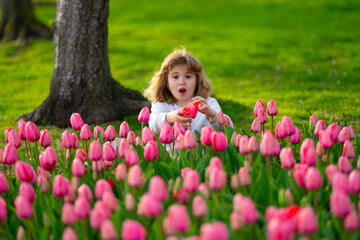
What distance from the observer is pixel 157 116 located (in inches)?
208

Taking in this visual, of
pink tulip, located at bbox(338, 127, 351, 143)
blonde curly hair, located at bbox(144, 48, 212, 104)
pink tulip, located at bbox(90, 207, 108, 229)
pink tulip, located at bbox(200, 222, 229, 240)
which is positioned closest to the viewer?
pink tulip, located at bbox(200, 222, 229, 240)

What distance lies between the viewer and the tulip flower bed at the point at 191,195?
7.77 feet

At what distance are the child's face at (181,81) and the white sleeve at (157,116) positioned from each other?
217 millimetres

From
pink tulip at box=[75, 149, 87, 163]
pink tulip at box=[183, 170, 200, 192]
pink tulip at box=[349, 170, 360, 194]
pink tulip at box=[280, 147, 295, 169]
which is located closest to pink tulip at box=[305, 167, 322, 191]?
pink tulip at box=[349, 170, 360, 194]

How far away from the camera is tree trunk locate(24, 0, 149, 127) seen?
7688mm

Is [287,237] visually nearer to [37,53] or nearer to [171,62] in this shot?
[171,62]

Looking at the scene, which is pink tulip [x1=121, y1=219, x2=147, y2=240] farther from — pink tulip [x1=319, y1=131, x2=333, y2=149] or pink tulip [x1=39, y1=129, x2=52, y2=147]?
pink tulip [x1=39, y1=129, x2=52, y2=147]

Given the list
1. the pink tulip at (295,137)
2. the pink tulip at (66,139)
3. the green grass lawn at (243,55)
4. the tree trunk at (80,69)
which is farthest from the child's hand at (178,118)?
the tree trunk at (80,69)

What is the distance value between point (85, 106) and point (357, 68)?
7.48 m

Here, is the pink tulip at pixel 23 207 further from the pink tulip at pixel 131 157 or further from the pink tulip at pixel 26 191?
the pink tulip at pixel 131 157

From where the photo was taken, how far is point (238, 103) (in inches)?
350

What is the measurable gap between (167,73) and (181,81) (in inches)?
15.4

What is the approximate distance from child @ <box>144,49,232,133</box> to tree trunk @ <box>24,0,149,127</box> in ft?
7.40

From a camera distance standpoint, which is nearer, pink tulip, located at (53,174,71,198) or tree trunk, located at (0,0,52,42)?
pink tulip, located at (53,174,71,198)
